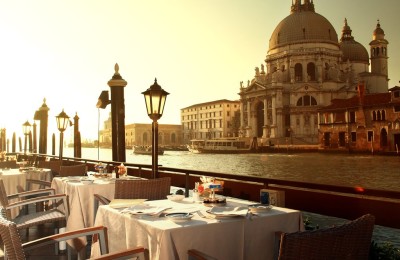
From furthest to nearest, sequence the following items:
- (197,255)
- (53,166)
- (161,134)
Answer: (161,134) → (53,166) → (197,255)

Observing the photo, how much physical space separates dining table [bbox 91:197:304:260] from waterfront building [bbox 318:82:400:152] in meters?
51.1

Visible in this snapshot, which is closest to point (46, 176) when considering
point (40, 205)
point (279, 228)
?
point (40, 205)

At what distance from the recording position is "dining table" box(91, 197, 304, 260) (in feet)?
9.45

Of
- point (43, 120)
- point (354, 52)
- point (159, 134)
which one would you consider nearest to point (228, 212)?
point (43, 120)

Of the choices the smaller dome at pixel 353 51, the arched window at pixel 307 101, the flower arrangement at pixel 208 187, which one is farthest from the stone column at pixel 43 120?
the smaller dome at pixel 353 51

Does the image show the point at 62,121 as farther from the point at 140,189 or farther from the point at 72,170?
the point at 140,189

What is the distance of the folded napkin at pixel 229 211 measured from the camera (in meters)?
3.21

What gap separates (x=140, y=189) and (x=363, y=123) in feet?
179

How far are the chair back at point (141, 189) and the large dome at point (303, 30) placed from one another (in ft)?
261

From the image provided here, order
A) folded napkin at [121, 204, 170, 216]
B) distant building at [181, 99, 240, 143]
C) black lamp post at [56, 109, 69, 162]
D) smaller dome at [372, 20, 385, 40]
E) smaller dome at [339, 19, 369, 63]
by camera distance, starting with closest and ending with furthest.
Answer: folded napkin at [121, 204, 170, 216], black lamp post at [56, 109, 69, 162], smaller dome at [339, 19, 369, 63], smaller dome at [372, 20, 385, 40], distant building at [181, 99, 240, 143]

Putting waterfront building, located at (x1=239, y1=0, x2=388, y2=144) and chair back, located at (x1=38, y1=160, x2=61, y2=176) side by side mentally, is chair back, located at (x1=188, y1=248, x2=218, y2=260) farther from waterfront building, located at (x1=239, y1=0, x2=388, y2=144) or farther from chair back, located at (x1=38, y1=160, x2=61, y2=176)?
waterfront building, located at (x1=239, y1=0, x2=388, y2=144)

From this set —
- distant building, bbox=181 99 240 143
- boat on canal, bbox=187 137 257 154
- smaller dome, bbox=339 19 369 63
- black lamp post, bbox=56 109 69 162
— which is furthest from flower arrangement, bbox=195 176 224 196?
distant building, bbox=181 99 240 143

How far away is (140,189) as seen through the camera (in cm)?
480

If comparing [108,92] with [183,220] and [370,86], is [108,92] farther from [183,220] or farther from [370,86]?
[370,86]
